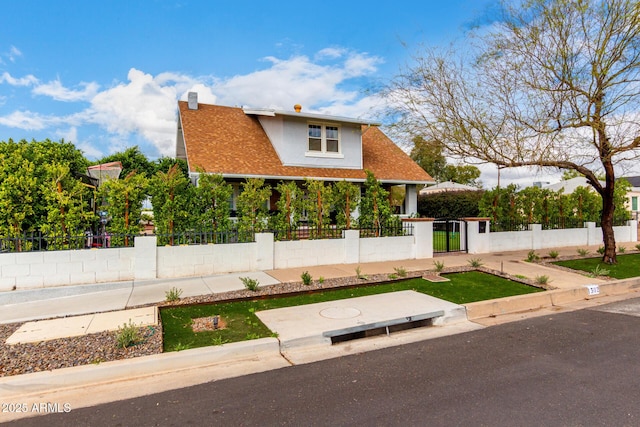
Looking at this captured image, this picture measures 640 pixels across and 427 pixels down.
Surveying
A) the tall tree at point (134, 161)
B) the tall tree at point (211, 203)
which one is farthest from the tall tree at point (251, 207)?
the tall tree at point (134, 161)

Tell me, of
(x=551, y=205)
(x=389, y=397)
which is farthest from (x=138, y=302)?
(x=551, y=205)

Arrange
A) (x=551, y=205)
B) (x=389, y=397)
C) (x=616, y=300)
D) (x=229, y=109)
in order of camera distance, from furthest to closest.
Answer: (x=229, y=109) < (x=551, y=205) < (x=616, y=300) < (x=389, y=397)

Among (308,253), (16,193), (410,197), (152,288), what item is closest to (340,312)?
(308,253)

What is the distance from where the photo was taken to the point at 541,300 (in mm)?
7797

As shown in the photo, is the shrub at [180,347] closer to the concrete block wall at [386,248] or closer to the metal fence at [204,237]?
the metal fence at [204,237]

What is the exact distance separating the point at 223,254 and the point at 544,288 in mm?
7811

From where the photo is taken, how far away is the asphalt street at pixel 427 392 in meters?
3.53

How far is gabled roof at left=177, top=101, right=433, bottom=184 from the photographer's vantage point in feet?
50.4

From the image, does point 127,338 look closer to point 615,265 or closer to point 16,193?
point 16,193

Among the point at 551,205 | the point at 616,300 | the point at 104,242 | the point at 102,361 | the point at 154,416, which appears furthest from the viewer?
the point at 551,205

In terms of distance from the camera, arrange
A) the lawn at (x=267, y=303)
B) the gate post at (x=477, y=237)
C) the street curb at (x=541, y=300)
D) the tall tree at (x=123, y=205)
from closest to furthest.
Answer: the lawn at (x=267, y=303) → the street curb at (x=541, y=300) → the tall tree at (x=123, y=205) → the gate post at (x=477, y=237)

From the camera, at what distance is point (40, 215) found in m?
8.70

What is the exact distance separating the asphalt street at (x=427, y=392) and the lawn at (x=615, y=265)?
6.08m

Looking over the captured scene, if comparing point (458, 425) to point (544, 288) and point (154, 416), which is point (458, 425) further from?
point (544, 288)
